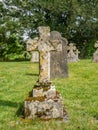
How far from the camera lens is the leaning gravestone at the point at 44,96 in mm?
7766

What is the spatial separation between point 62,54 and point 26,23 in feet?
91.5

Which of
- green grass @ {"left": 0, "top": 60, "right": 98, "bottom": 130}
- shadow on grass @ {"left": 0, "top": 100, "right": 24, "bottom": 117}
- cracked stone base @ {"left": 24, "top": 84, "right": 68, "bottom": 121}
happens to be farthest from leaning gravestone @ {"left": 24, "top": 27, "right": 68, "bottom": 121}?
shadow on grass @ {"left": 0, "top": 100, "right": 24, "bottom": 117}

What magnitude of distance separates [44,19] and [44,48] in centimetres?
3480

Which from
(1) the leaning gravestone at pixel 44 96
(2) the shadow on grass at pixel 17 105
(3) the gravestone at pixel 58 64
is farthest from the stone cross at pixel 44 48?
(3) the gravestone at pixel 58 64

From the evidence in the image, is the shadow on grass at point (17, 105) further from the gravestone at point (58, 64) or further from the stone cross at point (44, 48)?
the gravestone at point (58, 64)

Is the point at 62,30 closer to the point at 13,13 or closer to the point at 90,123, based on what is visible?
the point at 13,13

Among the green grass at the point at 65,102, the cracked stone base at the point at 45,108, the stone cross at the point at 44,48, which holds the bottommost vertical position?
the green grass at the point at 65,102

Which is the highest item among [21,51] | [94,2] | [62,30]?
[94,2]

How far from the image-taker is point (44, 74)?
847 centimetres

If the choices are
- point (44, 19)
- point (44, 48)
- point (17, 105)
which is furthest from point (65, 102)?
point (44, 19)

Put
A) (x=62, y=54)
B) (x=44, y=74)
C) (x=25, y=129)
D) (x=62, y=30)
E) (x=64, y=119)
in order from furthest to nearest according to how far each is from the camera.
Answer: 1. (x=62, y=30)
2. (x=62, y=54)
3. (x=44, y=74)
4. (x=64, y=119)
5. (x=25, y=129)

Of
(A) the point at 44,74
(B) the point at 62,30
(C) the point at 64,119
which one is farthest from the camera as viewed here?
(B) the point at 62,30

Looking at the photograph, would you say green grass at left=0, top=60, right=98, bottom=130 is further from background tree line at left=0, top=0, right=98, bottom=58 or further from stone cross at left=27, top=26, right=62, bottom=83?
background tree line at left=0, top=0, right=98, bottom=58

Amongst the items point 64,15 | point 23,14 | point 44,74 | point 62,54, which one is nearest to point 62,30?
point 64,15
